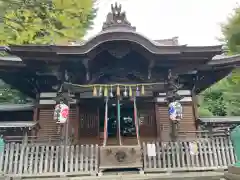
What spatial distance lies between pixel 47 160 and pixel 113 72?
4.33 m

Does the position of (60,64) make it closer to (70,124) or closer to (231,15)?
(70,124)

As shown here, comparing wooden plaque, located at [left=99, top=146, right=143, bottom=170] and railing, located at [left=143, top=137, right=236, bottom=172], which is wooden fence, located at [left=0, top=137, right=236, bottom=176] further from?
wooden plaque, located at [left=99, top=146, right=143, bottom=170]

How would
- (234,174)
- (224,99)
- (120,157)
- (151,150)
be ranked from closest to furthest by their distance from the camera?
1. (234,174)
2. (151,150)
3. (120,157)
4. (224,99)

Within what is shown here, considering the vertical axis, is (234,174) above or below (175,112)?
below

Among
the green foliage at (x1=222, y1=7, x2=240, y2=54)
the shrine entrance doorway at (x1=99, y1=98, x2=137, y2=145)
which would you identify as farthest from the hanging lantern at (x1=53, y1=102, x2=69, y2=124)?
the green foliage at (x1=222, y1=7, x2=240, y2=54)

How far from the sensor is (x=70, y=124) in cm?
1006

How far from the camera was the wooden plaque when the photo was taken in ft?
25.3

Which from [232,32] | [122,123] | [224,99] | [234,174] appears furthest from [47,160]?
[232,32]

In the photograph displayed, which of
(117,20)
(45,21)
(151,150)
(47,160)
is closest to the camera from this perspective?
(47,160)

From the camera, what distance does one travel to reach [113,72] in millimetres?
9742

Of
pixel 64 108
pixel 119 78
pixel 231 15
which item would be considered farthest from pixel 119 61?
pixel 231 15

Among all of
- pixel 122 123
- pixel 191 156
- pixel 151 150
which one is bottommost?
pixel 191 156

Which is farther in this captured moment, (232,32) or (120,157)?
(232,32)

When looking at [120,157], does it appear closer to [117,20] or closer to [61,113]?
[61,113]
